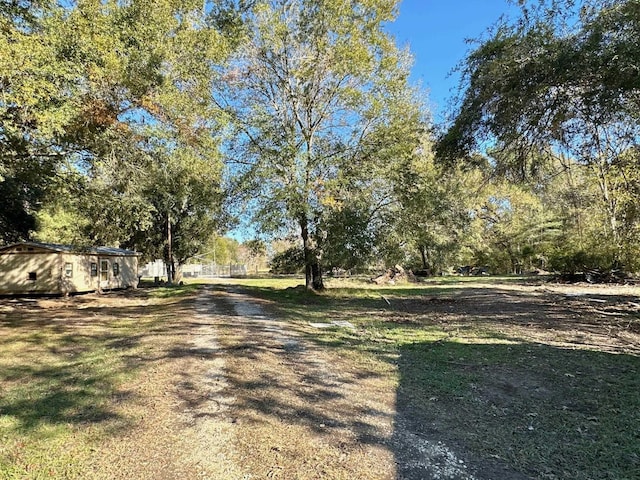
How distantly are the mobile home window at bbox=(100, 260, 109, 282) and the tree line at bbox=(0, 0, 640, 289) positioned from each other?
8.15ft

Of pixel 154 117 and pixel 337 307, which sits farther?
pixel 337 307

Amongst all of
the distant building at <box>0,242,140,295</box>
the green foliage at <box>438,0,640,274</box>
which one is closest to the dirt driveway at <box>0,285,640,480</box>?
the green foliage at <box>438,0,640,274</box>

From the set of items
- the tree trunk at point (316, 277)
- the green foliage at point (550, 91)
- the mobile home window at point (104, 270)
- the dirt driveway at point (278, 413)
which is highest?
the green foliage at point (550, 91)

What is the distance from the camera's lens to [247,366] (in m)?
4.96

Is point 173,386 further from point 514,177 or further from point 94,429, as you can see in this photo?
point 514,177

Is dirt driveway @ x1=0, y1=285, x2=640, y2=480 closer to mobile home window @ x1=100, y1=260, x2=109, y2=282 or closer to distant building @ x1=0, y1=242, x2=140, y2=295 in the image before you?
distant building @ x1=0, y1=242, x2=140, y2=295

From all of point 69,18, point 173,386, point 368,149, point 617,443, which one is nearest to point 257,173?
point 368,149

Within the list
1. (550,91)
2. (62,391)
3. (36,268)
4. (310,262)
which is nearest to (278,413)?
(62,391)

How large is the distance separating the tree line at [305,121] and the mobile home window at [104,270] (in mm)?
2485

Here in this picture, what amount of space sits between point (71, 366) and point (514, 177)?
9356 millimetres

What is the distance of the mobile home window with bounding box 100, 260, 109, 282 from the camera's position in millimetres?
20484

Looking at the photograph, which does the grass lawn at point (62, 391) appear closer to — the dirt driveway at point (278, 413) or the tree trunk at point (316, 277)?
the dirt driveway at point (278, 413)

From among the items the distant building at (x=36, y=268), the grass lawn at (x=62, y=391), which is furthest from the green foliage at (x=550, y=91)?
the distant building at (x=36, y=268)

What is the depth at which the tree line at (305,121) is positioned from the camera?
6582 millimetres
